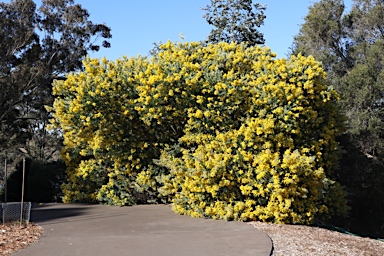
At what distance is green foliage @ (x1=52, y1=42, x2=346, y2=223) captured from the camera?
34.1ft

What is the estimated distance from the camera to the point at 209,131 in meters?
12.1

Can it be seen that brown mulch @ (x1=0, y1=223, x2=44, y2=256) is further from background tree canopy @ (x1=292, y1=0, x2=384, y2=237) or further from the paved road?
background tree canopy @ (x1=292, y1=0, x2=384, y2=237)

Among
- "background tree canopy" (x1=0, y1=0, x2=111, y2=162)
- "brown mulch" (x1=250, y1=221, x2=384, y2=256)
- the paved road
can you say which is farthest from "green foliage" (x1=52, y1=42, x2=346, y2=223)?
"background tree canopy" (x1=0, y1=0, x2=111, y2=162)

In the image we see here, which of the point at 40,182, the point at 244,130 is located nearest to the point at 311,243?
the point at 244,130

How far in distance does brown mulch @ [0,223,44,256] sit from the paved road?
0.17m

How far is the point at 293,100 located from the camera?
11.1m

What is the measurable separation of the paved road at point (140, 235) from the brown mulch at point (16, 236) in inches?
6.6

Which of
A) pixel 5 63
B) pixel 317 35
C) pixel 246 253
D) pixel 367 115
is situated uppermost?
pixel 317 35

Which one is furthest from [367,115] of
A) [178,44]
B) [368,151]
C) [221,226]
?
[221,226]

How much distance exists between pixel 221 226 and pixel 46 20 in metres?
21.4

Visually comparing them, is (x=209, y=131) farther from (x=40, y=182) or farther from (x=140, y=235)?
(x=40, y=182)

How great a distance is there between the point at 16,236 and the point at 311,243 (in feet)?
15.8

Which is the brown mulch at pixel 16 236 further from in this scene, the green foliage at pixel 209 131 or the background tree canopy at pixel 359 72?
the background tree canopy at pixel 359 72

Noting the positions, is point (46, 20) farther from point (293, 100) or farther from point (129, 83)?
point (293, 100)
